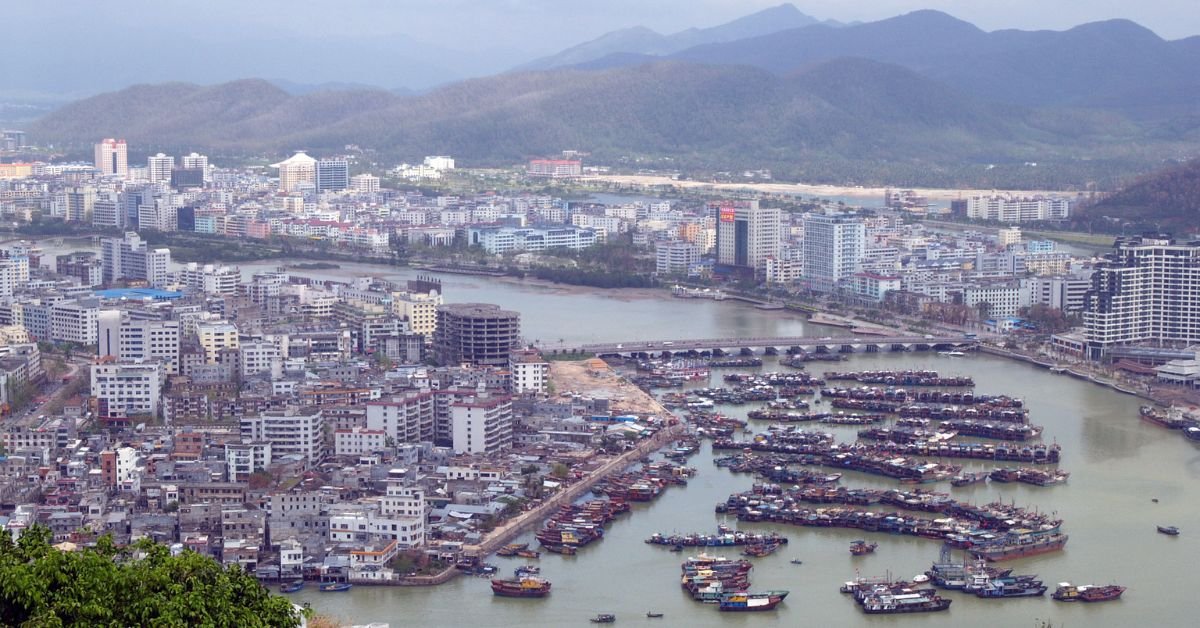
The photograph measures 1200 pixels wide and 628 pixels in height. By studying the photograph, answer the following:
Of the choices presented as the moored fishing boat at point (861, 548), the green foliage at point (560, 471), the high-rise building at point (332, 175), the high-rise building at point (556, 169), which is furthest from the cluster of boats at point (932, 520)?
the high-rise building at point (556, 169)

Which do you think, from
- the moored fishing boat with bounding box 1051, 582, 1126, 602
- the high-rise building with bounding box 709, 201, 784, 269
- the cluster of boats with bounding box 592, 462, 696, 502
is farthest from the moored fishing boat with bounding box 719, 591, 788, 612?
the high-rise building with bounding box 709, 201, 784, 269

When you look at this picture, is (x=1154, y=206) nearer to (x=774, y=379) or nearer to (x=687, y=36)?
(x=774, y=379)

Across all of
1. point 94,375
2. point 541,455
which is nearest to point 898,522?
point 541,455

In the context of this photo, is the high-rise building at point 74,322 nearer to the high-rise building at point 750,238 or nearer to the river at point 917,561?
the river at point 917,561

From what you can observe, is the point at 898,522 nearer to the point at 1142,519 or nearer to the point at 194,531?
the point at 1142,519

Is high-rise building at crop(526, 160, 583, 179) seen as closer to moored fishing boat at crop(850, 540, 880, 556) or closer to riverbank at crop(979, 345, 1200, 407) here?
riverbank at crop(979, 345, 1200, 407)
